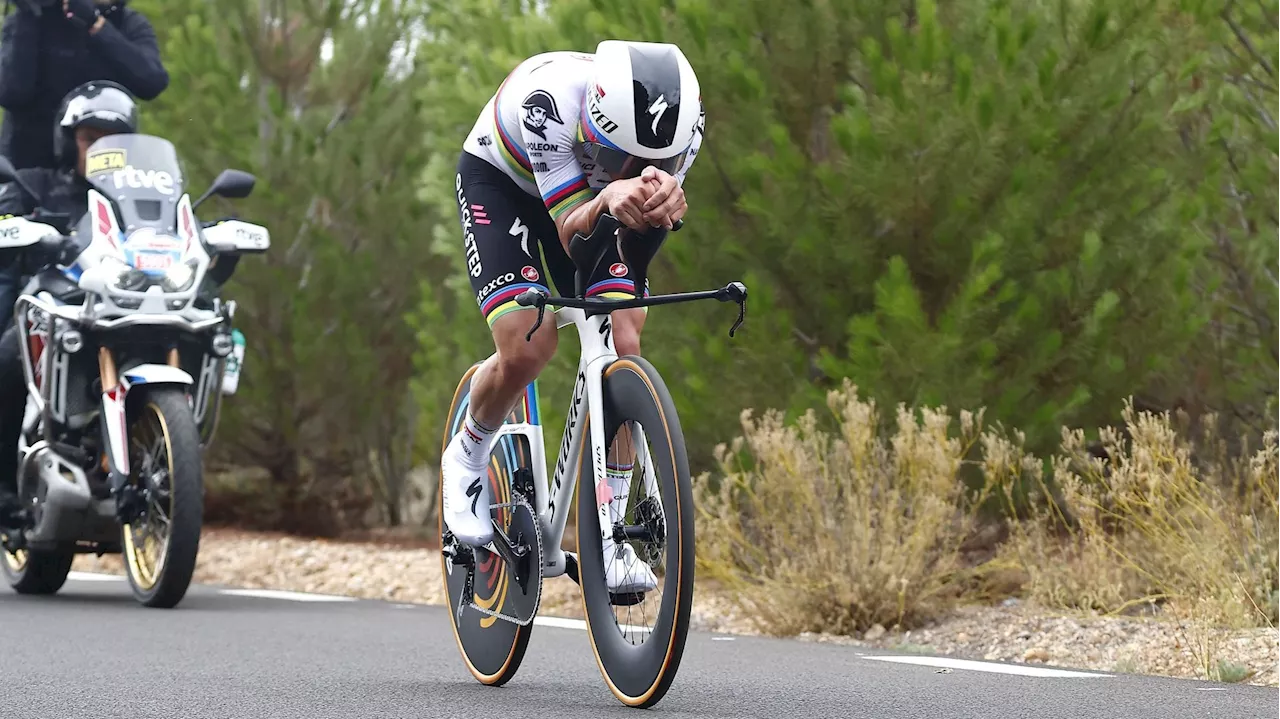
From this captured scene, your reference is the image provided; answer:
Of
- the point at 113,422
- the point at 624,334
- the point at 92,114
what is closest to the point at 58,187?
the point at 92,114

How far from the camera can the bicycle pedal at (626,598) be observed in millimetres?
5164

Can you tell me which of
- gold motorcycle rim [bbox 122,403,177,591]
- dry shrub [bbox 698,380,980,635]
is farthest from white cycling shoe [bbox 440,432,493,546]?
gold motorcycle rim [bbox 122,403,177,591]

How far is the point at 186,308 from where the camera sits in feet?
27.8

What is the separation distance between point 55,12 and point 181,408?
2352 millimetres

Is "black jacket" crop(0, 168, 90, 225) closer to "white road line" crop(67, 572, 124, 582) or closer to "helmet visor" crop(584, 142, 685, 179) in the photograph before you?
"white road line" crop(67, 572, 124, 582)

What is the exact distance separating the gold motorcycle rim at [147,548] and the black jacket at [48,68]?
1821 millimetres

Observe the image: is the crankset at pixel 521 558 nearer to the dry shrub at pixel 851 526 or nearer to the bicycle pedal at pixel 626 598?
the bicycle pedal at pixel 626 598

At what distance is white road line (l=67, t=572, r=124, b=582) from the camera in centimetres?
1052

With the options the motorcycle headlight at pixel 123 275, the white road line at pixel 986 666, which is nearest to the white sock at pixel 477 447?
the white road line at pixel 986 666

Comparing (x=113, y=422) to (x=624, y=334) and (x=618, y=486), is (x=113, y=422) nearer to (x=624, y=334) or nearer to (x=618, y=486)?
(x=624, y=334)

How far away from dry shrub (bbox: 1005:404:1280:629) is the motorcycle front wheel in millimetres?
3408

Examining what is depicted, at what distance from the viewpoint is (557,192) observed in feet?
17.2

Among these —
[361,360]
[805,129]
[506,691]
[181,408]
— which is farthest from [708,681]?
[361,360]

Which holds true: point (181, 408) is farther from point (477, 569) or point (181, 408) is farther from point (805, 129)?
point (805, 129)
